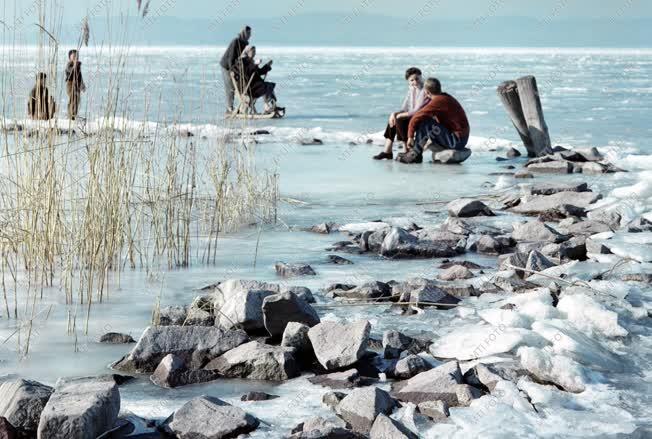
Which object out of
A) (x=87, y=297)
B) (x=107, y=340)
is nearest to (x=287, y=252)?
(x=87, y=297)

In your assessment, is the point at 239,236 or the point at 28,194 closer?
the point at 28,194

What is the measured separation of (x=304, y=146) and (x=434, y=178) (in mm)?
3105

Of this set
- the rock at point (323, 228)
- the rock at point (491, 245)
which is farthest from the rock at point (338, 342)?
the rock at point (323, 228)

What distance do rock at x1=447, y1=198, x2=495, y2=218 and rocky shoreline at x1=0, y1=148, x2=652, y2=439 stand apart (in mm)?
1186

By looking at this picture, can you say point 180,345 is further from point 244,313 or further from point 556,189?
point 556,189

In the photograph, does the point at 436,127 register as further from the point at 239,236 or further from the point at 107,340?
the point at 107,340

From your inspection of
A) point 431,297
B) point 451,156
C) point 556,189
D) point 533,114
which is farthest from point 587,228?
point 533,114

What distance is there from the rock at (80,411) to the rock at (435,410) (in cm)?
93

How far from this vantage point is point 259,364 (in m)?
3.16

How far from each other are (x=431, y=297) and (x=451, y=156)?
18.5 ft

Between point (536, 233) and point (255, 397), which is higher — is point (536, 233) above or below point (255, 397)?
above

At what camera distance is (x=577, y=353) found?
3.26 metres

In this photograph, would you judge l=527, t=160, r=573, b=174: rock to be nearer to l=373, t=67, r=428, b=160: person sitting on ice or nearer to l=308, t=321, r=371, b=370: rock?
l=373, t=67, r=428, b=160: person sitting on ice

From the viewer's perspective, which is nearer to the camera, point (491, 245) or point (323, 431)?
point (323, 431)
